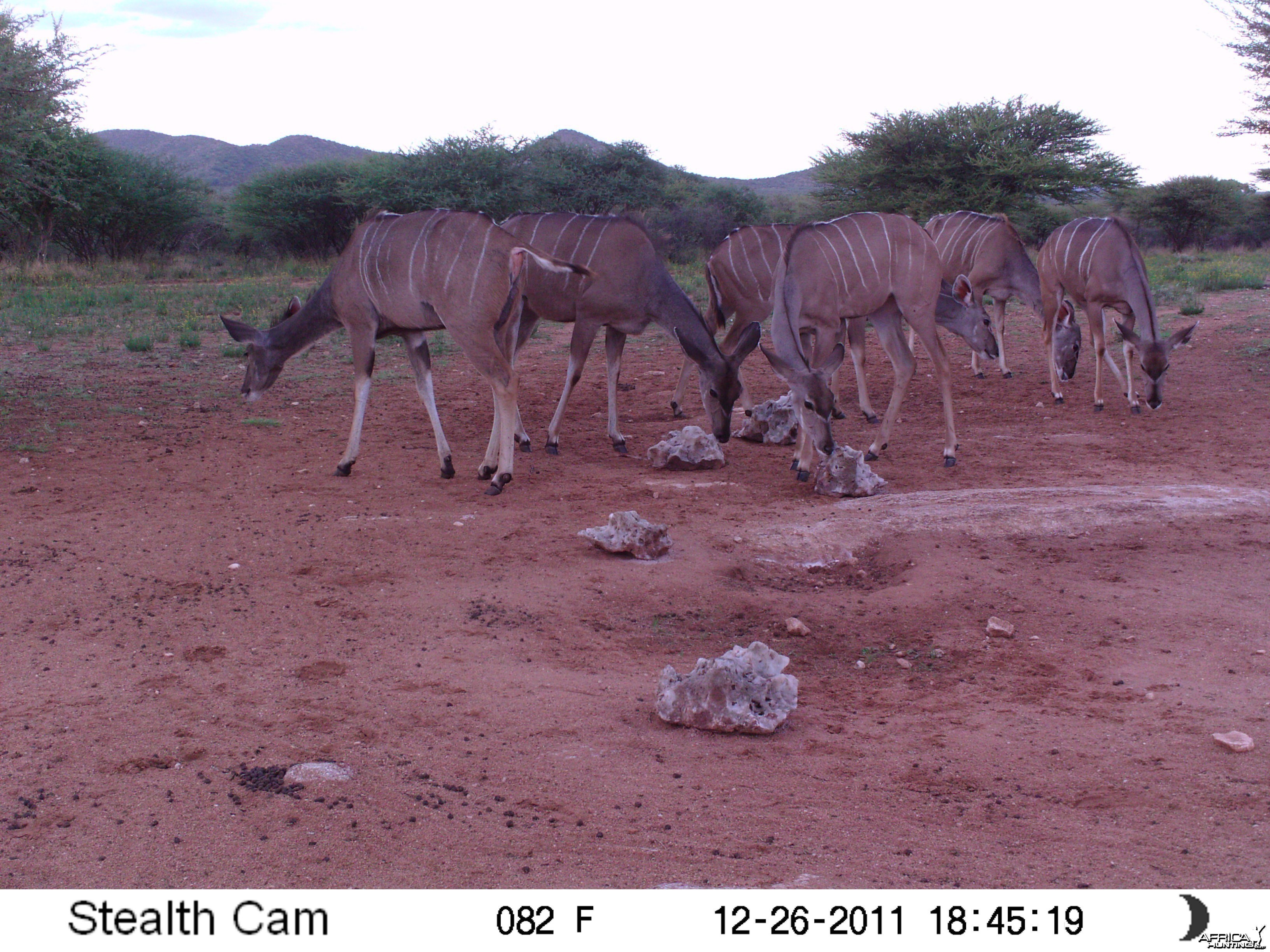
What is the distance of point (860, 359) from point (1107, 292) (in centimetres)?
290

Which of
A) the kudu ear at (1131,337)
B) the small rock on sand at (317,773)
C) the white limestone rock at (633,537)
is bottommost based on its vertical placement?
the small rock on sand at (317,773)

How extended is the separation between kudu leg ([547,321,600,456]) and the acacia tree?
66.8ft

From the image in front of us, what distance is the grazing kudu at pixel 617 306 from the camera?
8.56 meters

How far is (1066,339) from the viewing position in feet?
39.1

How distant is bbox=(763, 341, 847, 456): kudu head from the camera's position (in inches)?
307

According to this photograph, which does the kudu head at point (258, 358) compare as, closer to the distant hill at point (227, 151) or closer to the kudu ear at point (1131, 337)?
the kudu ear at point (1131, 337)

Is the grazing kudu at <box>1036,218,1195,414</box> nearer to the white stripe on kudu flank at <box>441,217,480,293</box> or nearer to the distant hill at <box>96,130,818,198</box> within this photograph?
the white stripe on kudu flank at <box>441,217,480,293</box>

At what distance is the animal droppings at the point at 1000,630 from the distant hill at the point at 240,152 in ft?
247

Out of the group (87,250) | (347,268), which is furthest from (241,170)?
(347,268)

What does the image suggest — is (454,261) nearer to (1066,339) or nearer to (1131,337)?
(1131,337)

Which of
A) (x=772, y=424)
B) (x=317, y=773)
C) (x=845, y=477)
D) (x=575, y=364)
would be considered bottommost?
(x=317, y=773)

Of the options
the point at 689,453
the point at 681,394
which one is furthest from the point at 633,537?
the point at 681,394

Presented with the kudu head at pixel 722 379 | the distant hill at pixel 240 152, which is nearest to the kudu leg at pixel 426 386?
the kudu head at pixel 722 379

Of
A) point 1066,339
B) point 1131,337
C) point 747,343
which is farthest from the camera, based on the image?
point 1066,339
